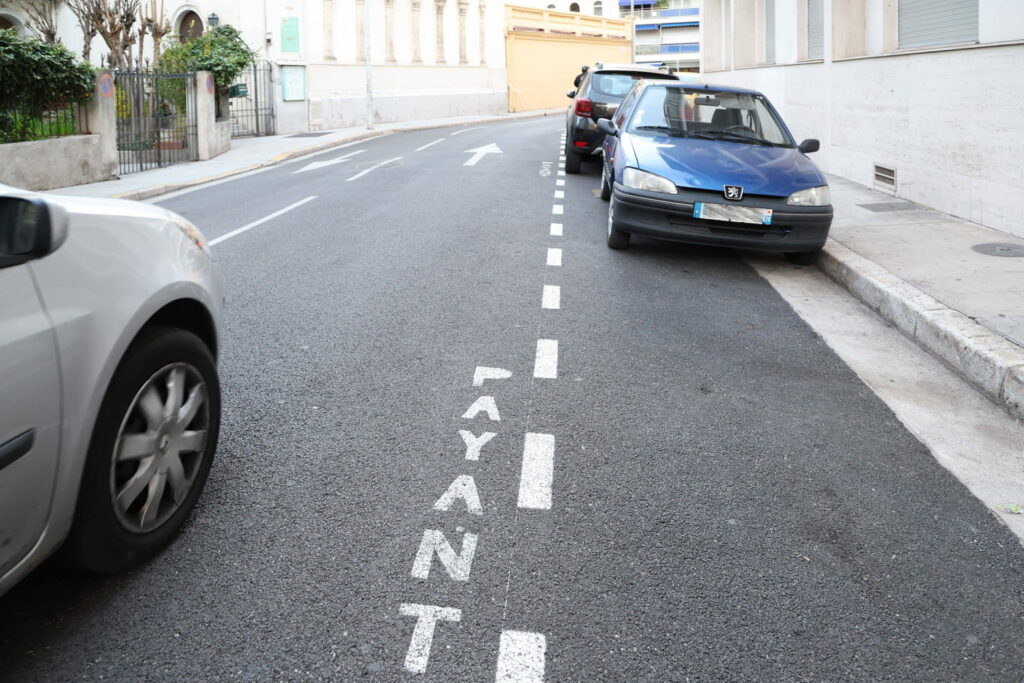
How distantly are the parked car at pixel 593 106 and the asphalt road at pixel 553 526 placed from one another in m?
9.03

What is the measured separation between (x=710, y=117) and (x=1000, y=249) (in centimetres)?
311

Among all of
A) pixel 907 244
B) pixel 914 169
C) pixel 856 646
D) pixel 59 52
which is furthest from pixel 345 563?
pixel 59 52

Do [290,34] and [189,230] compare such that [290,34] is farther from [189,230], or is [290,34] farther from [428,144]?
[189,230]

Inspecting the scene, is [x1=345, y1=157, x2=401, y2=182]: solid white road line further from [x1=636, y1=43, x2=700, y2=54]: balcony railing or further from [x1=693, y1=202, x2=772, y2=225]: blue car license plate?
[x1=636, y1=43, x2=700, y2=54]: balcony railing

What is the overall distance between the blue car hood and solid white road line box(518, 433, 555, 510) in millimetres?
4644

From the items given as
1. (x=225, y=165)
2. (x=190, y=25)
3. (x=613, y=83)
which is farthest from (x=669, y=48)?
(x=613, y=83)

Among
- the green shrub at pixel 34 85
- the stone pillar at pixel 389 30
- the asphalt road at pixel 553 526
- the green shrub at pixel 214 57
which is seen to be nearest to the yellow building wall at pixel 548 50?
the stone pillar at pixel 389 30

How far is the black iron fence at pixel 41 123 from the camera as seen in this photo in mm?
15125

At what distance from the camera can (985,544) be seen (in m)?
3.67

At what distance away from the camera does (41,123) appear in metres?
15.8

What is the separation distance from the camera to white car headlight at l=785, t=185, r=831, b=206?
8.47m

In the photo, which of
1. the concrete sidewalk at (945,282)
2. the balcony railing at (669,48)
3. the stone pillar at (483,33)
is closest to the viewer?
the concrete sidewalk at (945,282)

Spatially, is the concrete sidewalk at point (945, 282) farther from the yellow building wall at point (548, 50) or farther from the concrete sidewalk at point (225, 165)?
the yellow building wall at point (548, 50)

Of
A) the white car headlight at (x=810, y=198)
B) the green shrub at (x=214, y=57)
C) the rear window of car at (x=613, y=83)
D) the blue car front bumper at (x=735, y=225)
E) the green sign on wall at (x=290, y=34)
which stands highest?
the green sign on wall at (x=290, y=34)
